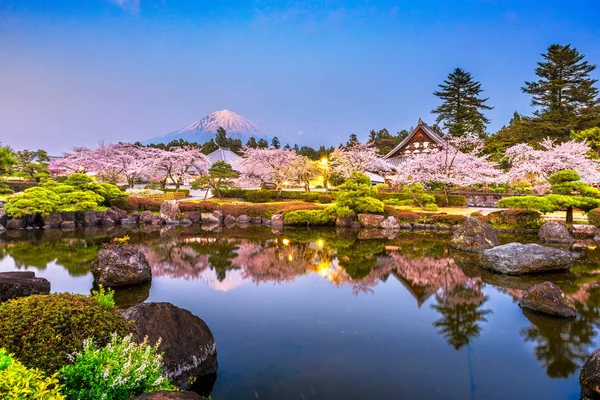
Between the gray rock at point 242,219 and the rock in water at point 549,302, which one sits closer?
the rock in water at point 549,302

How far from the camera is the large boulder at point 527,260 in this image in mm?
10258

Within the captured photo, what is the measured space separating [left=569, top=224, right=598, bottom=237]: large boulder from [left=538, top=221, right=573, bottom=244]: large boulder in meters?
1.19

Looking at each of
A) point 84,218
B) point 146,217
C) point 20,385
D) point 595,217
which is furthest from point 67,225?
point 595,217

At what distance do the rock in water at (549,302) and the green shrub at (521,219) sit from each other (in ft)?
38.1

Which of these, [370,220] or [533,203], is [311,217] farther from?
[533,203]

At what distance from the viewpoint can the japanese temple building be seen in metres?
39.6

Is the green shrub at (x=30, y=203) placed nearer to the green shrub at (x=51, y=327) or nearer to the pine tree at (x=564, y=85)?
the green shrub at (x=51, y=327)

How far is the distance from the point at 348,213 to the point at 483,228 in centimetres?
821

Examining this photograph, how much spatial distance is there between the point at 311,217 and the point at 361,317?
13.9 metres

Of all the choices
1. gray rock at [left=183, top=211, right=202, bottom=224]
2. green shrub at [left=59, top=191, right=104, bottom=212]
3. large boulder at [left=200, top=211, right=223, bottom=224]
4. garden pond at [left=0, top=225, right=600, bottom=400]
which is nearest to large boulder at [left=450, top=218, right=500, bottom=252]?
garden pond at [left=0, top=225, right=600, bottom=400]

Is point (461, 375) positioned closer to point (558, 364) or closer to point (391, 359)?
point (391, 359)

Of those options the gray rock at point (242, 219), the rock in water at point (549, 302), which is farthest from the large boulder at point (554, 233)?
the gray rock at point (242, 219)

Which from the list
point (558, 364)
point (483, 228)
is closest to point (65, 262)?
point (558, 364)

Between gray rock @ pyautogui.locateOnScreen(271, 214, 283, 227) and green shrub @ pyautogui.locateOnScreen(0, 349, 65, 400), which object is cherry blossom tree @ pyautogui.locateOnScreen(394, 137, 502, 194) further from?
green shrub @ pyautogui.locateOnScreen(0, 349, 65, 400)
